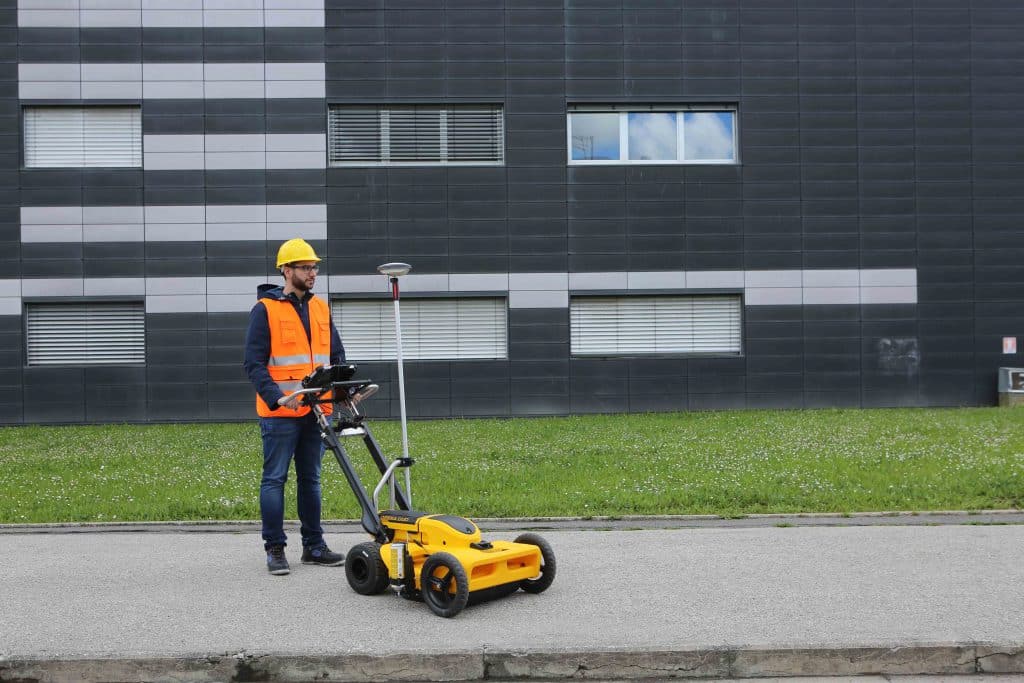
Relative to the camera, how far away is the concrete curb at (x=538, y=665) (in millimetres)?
4395

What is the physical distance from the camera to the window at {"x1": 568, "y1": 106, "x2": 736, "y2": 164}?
19453 millimetres

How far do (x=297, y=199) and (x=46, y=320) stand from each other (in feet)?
19.4

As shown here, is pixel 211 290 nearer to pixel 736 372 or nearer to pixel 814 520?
pixel 736 372

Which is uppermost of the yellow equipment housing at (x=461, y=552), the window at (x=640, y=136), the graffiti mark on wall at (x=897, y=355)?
the window at (x=640, y=136)

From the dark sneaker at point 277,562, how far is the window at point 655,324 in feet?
44.8

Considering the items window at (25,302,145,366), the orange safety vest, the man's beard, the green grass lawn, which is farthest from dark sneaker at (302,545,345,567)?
window at (25,302,145,366)

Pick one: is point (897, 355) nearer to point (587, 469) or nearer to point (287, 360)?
point (587, 469)

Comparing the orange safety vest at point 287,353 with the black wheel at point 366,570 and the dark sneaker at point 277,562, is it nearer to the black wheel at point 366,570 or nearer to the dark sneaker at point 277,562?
the dark sneaker at point 277,562

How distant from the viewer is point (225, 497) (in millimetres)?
8969

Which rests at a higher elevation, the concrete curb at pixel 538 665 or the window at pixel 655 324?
the window at pixel 655 324

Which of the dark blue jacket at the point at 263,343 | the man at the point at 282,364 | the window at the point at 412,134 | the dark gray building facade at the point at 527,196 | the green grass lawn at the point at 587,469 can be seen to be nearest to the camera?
the dark blue jacket at the point at 263,343

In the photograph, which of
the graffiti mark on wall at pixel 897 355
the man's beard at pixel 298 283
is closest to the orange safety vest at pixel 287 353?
the man's beard at pixel 298 283

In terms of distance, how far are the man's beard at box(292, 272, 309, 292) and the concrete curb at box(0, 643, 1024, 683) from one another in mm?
2608

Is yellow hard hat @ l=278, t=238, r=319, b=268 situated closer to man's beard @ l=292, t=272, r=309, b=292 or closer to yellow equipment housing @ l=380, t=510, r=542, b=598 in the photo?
man's beard @ l=292, t=272, r=309, b=292
